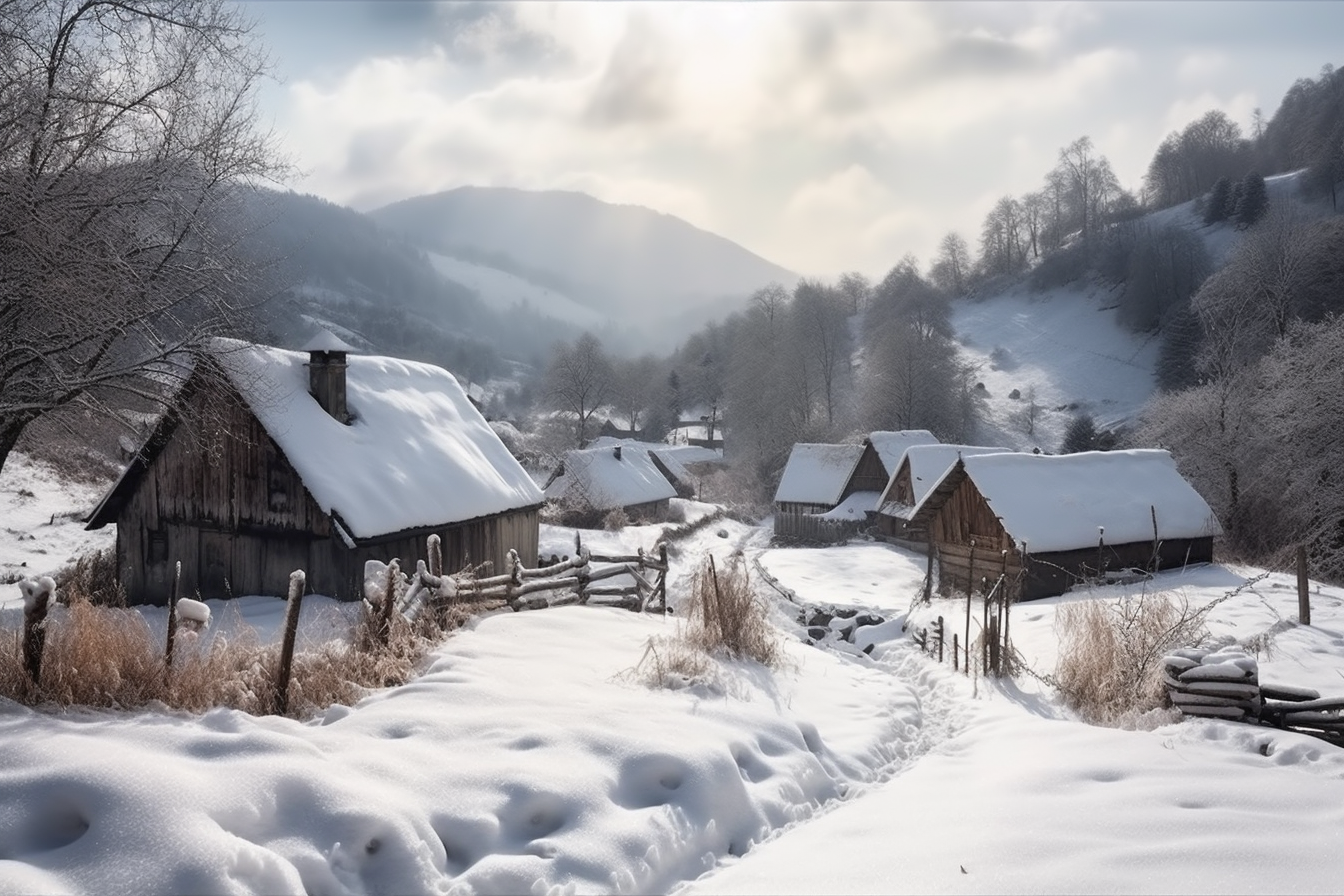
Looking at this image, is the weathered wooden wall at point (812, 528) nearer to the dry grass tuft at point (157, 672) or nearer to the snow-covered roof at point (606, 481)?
the snow-covered roof at point (606, 481)

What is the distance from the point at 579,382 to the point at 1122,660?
59.7 m

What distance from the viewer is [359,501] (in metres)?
13.9

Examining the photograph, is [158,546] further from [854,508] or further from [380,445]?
[854,508]

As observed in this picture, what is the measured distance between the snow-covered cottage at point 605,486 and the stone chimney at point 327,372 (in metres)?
23.6

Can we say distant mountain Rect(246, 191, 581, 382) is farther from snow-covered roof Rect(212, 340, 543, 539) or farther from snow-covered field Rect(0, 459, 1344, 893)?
snow-covered field Rect(0, 459, 1344, 893)

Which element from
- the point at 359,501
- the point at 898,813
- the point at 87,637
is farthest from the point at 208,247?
the point at 898,813

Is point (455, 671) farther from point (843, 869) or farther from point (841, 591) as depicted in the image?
point (841, 591)

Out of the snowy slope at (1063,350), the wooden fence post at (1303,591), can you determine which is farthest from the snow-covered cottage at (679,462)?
the wooden fence post at (1303,591)

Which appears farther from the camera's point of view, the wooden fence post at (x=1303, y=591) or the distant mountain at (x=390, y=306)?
the distant mountain at (x=390, y=306)

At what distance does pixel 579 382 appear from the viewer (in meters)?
66.7

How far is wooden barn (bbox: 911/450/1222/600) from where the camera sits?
20.8 metres

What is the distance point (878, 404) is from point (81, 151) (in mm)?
50031

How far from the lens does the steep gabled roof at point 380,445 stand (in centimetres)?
1384

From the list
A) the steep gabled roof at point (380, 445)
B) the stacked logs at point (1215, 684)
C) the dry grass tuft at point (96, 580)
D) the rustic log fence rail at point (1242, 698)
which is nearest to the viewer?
the rustic log fence rail at point (1242, 698)
